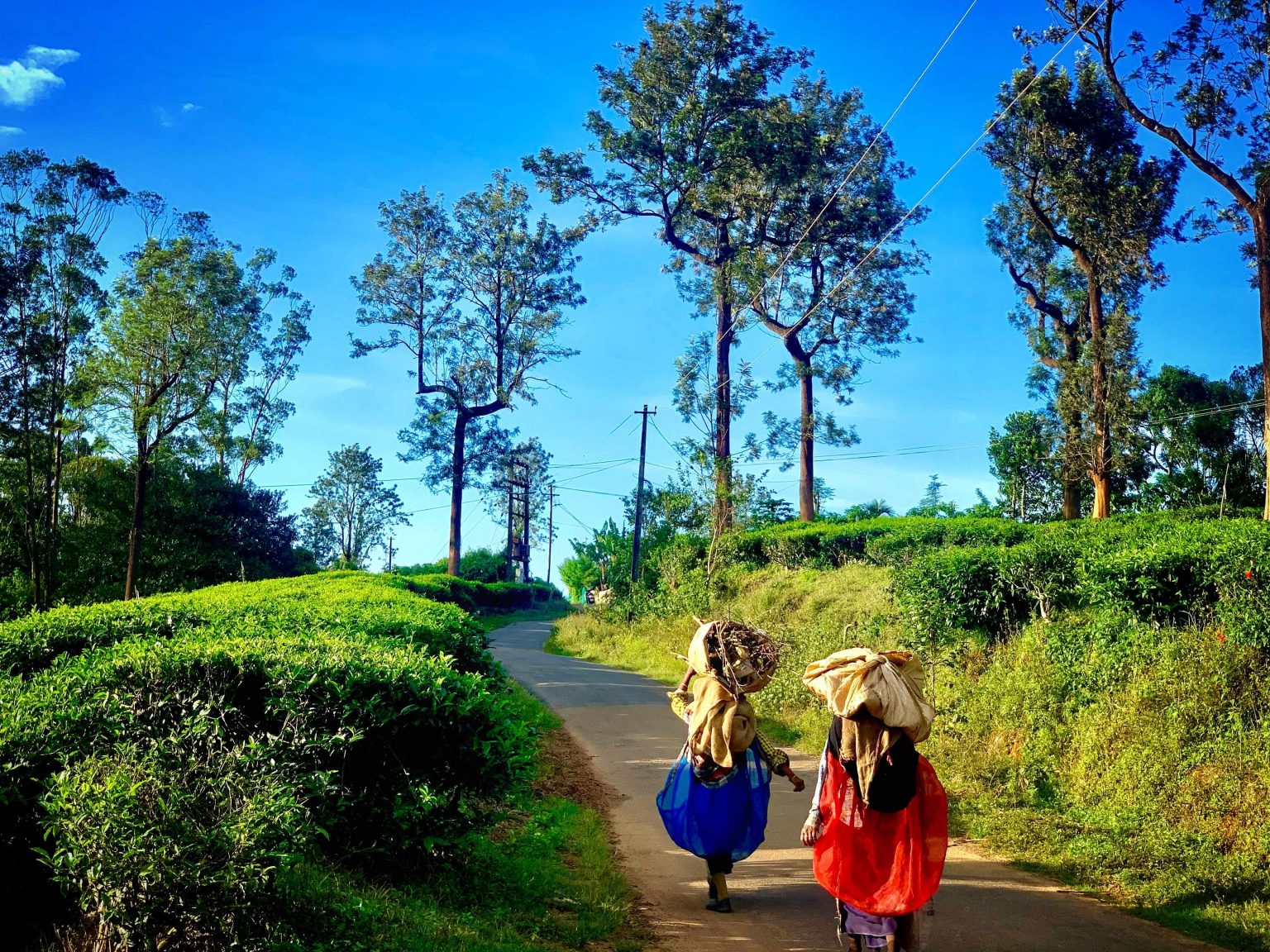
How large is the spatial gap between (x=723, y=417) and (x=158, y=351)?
18.6 meters

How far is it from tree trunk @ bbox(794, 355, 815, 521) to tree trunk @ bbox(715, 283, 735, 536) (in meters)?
3.71

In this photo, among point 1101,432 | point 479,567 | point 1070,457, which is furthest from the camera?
point 479,567

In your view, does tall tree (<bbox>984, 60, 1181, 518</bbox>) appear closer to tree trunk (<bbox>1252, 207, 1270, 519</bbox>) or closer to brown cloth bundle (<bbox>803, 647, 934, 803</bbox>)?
tree trunk (<bbox>1252, 207, 1270, 519</bbox>)

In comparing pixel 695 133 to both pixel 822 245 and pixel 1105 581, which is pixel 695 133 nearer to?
pixel 822 245

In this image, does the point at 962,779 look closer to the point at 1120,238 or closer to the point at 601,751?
the point at 601,751

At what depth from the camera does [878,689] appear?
546 cm

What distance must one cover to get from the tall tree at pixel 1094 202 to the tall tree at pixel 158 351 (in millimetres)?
26121

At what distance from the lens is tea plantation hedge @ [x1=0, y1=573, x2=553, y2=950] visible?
412 cm

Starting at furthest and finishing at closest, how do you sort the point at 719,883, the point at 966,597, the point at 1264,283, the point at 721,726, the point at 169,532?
the point at 169,532
the point at 1264,283
the point at 966,597
the point at 719,883
the point at 721,726

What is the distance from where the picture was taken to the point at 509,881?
6453 mm

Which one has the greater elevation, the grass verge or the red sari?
the red sari

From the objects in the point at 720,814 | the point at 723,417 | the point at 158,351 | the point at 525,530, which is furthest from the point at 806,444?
the point at 525,530

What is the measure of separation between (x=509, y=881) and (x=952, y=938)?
278 centimetres

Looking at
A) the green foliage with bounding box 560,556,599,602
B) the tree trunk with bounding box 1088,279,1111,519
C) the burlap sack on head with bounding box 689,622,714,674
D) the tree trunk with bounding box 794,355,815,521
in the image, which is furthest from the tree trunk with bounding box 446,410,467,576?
the burlap sack on head with bounding box 689,622,714,674
